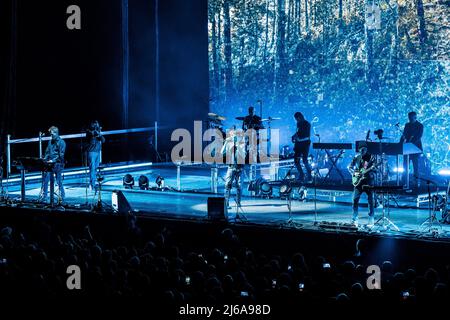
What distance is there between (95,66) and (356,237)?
1348cm

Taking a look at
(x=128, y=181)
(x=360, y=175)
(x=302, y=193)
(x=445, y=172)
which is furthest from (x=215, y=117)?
(x=360, y=175)

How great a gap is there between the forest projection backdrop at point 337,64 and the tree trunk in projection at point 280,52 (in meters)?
0.03

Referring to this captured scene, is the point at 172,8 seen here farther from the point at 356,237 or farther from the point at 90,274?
the point at 90,274

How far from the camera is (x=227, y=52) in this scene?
2681cm

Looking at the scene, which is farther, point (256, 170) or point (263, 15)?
point (263, 15)

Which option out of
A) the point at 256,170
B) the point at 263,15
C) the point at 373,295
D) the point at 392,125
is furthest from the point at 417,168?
the point at 373,295

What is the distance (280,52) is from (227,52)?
185 centimetres

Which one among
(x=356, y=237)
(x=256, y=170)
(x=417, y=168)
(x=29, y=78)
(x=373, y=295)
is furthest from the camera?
(x=29, y=78)

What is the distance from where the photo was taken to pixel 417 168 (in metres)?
20.9

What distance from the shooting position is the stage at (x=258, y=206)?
658 inches

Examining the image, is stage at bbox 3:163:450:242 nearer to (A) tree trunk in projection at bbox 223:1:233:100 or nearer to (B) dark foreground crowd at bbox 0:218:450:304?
(B) dark foreground crowd at bbox 0:218:450:304

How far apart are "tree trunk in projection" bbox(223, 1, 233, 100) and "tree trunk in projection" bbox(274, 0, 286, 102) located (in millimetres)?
1538

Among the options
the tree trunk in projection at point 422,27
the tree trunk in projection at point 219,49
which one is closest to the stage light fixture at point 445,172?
the tree trunk in projection at point 422,27

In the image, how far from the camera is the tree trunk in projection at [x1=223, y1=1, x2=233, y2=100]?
2670 cm
